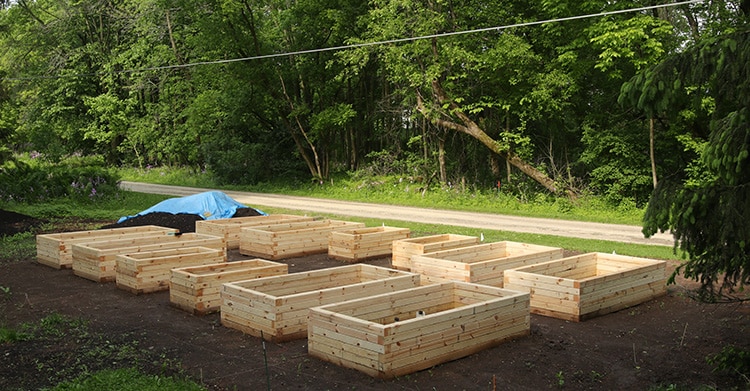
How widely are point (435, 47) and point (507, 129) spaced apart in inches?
162

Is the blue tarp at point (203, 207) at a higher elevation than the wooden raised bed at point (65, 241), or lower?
higher

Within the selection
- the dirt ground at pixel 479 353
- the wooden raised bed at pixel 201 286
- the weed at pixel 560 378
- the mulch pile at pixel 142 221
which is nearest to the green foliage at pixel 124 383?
the dirt ground at pixel 479 353

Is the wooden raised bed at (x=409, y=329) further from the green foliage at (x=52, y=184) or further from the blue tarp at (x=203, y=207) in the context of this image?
the green foliage at (x=52, y=184)

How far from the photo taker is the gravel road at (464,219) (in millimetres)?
16469

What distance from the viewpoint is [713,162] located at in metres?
5.56

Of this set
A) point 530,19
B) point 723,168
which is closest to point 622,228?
point 530,19

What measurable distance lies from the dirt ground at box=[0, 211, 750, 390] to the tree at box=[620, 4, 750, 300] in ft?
4.94

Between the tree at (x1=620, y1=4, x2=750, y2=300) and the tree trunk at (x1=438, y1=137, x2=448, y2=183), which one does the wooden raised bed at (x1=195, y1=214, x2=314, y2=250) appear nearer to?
the tree trunk at (x1=438, y1=137, x2=448, y2=183)

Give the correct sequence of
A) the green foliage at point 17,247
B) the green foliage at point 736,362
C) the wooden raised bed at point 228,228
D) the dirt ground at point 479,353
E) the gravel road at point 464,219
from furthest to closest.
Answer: the gravel road at point 464,219
the wooden raised bed at point 228,228
the green foliage at point 17,247
the dirt ground at point 479,353
the green foliage at point 736,362

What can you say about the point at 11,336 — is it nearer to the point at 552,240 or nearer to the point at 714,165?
the point at 714,165

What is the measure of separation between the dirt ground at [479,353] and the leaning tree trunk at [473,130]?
13.3m

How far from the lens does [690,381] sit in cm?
667

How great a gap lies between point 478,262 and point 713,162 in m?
6.23

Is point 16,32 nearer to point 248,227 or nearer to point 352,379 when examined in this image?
point 248,227
